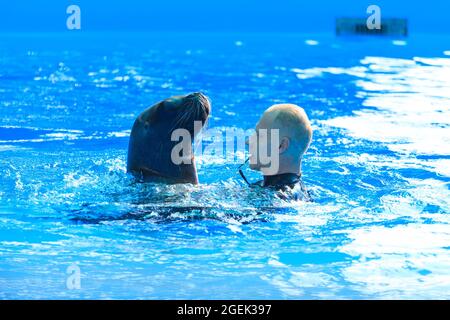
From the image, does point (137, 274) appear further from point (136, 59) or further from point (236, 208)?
point (136, 59)

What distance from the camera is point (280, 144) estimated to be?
436 cm

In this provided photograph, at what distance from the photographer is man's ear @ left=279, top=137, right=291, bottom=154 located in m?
4.35

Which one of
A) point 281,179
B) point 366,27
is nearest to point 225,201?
point 281,179

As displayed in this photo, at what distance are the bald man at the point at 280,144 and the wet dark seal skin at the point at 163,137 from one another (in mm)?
289

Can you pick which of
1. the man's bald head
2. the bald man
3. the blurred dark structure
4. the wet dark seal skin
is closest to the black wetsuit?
the bald man

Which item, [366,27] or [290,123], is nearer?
[290,123]

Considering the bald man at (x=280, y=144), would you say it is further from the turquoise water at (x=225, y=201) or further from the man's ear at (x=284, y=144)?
the turquoise water at (x=225, y=201)

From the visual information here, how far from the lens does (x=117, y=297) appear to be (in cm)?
334

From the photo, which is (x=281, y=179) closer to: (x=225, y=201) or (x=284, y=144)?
(x=284, y=144)

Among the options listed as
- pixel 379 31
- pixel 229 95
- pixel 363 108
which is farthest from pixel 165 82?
pixel 379 31

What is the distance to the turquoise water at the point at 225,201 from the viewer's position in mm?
3602

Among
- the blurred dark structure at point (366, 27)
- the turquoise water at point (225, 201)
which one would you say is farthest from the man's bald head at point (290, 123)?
the blurred dark structure at point (366, 27)

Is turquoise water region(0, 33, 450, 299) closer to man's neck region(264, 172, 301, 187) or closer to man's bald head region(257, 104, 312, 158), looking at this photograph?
man's neck region(264, 172, 301, 187)

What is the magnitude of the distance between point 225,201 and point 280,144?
0.39m
